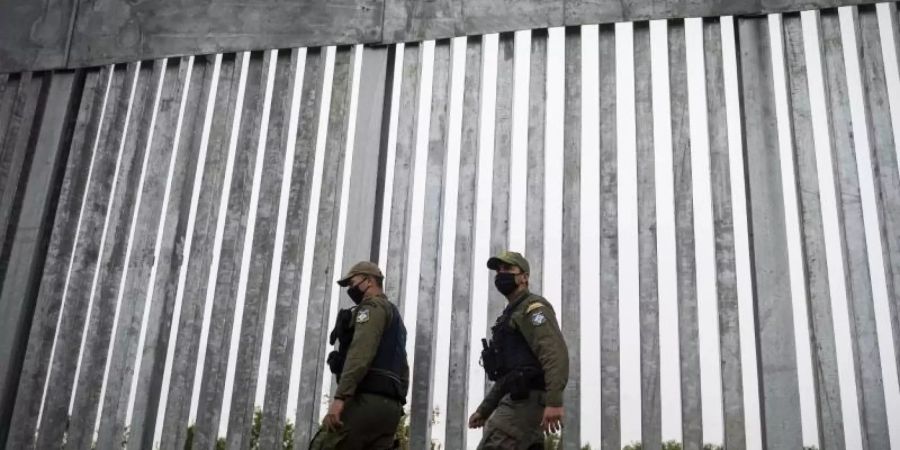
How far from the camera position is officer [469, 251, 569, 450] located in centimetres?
476

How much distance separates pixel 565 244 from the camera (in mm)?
6176

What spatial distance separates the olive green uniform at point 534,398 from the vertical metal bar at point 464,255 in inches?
41.2

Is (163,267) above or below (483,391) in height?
above

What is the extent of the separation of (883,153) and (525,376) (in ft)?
10.2

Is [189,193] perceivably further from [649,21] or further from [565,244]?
[649,21]

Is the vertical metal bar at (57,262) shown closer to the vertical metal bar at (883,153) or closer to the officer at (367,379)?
the officer at (367,379)

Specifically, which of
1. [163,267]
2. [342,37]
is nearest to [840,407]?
[342,37]

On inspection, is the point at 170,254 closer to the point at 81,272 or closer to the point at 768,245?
the point at 81,272

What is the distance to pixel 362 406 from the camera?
4.98 metres

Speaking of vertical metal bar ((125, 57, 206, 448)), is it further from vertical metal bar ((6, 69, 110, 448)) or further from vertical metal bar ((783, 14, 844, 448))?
vertical metal bar ((783, 14, 844, 448))

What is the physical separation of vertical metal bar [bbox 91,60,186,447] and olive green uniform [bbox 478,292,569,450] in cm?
345

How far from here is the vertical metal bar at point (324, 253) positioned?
636cm

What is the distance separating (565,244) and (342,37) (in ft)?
8.76

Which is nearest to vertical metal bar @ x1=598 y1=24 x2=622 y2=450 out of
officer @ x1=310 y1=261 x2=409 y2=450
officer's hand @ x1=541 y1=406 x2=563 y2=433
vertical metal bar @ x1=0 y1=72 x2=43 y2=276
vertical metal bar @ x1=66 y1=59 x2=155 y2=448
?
officer's hand @ x1=541 y1=406 x2=563 y2=433
